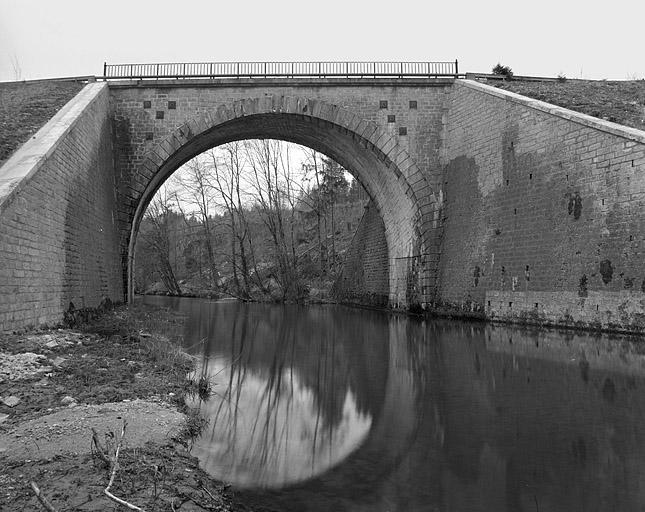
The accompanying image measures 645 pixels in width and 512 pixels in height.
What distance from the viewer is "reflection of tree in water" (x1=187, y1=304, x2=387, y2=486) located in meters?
5.04

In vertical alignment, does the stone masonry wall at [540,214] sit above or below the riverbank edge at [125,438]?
above

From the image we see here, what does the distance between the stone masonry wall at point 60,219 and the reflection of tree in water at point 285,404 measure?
12.4 ft

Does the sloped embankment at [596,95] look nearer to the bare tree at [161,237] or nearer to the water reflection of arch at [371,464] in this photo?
the water reflection of arch at [371,464]

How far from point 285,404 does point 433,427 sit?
7.55ft

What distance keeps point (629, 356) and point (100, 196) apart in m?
16.4

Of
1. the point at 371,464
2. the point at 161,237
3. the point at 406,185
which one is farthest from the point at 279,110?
the point at 161,237

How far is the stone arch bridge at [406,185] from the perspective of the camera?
12625 mm

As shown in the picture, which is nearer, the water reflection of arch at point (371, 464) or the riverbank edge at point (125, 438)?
the riverbank edge at point (125, 438)

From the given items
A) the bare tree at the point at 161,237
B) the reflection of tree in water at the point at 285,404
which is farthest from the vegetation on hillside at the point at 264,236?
the reflection of tree in water at the point at 285,404

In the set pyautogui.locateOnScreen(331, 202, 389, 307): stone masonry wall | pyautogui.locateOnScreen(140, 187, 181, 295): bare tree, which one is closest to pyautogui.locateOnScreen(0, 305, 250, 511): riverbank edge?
pyautogui.locateOnScreen(331, 202, 389, 307): stone masonry wall

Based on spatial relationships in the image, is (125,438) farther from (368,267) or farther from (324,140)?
(368,267)

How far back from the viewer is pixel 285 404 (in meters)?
7.43

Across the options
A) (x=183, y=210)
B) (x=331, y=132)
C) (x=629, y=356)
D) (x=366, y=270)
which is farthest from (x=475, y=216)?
(x=183, y=210)

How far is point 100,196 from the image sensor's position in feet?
59.0
